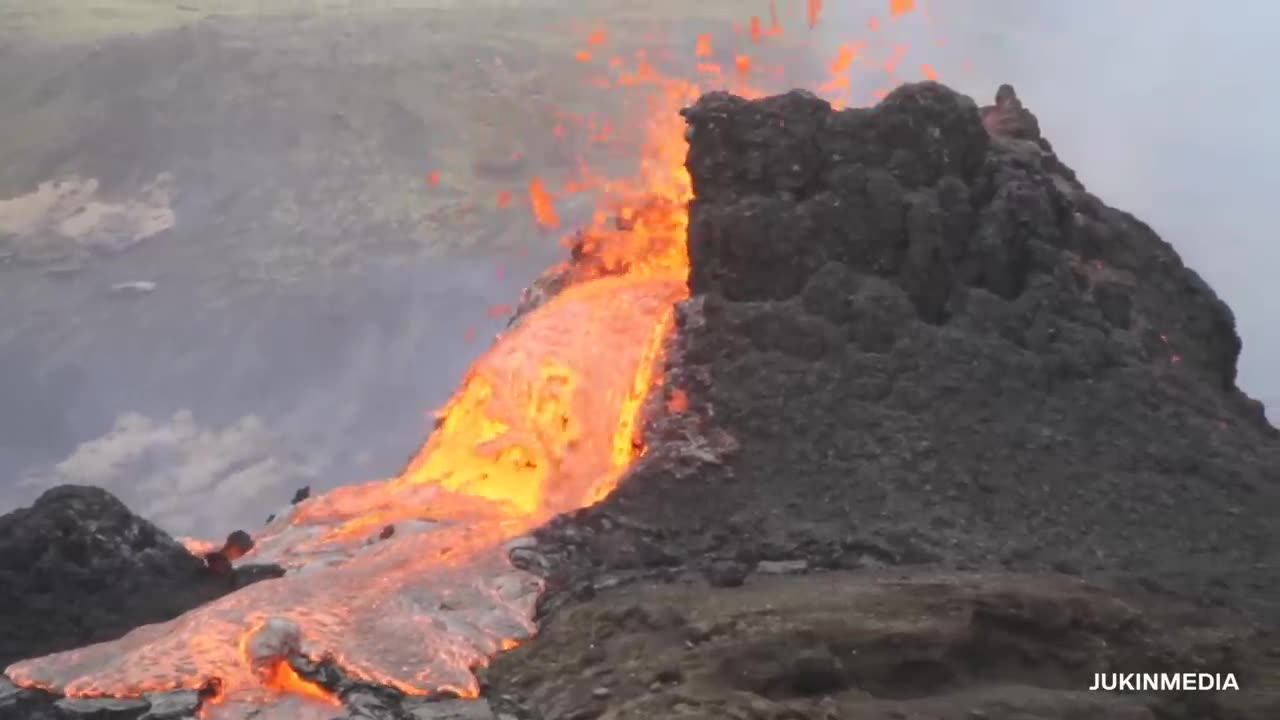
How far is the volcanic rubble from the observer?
6.51 metres

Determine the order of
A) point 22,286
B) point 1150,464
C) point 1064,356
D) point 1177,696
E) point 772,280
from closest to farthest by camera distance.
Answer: point 1177,696
point 1150,464
point 1064,356
point 772,280
point 22,286

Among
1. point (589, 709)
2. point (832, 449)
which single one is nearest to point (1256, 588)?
point (832, 449)

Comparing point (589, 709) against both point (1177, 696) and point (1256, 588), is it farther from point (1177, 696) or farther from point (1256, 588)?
point (1256, 588)

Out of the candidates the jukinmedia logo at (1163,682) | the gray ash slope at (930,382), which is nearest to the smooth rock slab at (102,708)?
the gray ash slope at (930,382)

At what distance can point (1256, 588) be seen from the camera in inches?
305

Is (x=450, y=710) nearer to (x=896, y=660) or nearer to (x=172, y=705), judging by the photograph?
(x=172, y=705)

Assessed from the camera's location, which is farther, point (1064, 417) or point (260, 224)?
point (260, 224)

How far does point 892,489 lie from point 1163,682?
303 centimetres

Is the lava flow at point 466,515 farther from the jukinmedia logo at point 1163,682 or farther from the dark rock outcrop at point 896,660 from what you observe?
the jukinmedia logo at point 1163,682

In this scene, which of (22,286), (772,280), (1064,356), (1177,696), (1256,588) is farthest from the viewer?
(22,286)

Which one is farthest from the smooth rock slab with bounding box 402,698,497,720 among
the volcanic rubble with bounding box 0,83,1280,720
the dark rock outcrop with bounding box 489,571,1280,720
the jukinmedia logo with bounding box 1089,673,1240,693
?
the jukinmedia logo with bounding box 1089,673,1240,693

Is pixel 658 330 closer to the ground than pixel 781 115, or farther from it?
closer to the ground

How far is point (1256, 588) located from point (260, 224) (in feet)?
120

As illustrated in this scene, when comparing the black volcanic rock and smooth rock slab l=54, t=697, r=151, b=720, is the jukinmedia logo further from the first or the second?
the black volcanic rock
